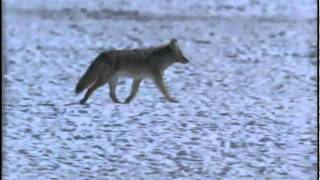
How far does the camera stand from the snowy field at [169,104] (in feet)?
25.3

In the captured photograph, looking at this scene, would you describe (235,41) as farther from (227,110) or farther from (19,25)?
(227,110)

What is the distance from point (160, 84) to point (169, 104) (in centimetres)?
30

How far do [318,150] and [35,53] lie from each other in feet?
19.7

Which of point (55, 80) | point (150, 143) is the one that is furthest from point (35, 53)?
point (150, 143)

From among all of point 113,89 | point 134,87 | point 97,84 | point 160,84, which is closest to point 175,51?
point 160,84

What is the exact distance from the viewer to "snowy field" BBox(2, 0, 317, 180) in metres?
7.72

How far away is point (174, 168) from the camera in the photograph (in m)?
7.57

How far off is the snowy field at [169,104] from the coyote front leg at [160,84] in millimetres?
102

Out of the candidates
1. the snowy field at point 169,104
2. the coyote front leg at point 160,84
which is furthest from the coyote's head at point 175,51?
the snowy field at point 169,104

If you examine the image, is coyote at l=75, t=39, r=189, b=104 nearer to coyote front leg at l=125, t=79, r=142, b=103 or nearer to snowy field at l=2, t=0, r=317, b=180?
coyote front leg at l=125, t=79, r=142, b=103

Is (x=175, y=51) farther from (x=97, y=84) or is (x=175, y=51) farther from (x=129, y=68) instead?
(x=97, y=84)

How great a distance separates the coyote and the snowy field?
0.54 ft

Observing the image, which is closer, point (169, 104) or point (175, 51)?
point (169, 104)

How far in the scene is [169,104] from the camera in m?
10.1
